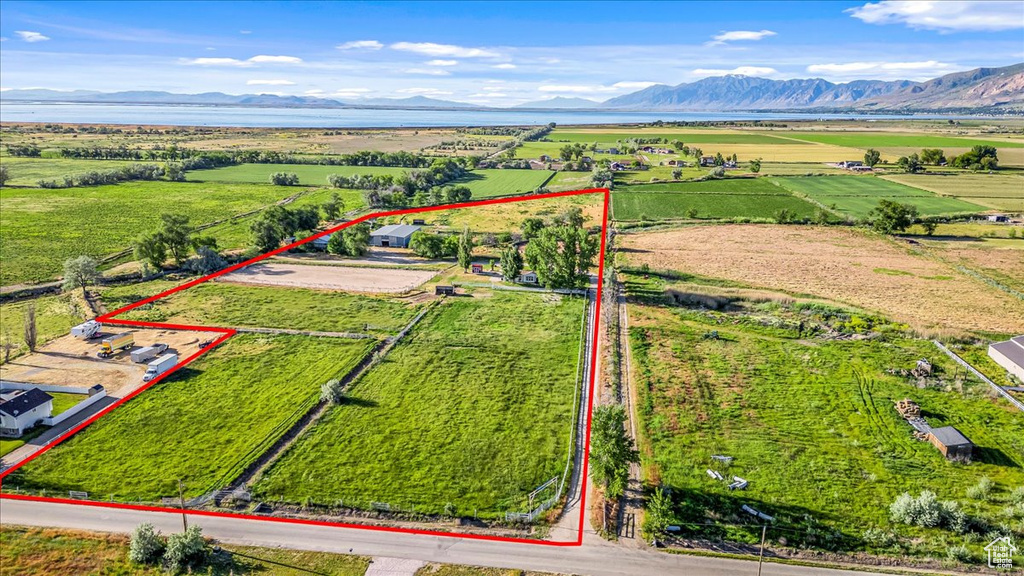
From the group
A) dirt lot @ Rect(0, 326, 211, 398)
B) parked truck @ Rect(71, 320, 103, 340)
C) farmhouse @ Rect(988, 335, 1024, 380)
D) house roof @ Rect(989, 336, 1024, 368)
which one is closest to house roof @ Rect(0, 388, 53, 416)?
dirt lot @ Rect(0, 326, 211, 398)

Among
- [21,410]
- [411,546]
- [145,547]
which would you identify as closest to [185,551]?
[145,547]

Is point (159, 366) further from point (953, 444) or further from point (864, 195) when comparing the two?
point (864, 195)

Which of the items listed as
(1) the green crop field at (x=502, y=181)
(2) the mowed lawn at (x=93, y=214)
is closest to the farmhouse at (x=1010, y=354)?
(1) the green crop field at (x=502, y=181)

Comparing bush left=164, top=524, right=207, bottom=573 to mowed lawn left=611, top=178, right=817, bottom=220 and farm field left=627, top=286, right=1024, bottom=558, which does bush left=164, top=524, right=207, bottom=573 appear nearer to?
farm field left=627, top=286, right=1024, bottom=558

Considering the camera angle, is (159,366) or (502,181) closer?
(159,366)

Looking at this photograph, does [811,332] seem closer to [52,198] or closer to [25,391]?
[25,391]

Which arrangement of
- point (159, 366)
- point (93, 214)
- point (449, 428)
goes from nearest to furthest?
1. point (449, 428)
2. point (159, 366)
3. point (93, 214)
